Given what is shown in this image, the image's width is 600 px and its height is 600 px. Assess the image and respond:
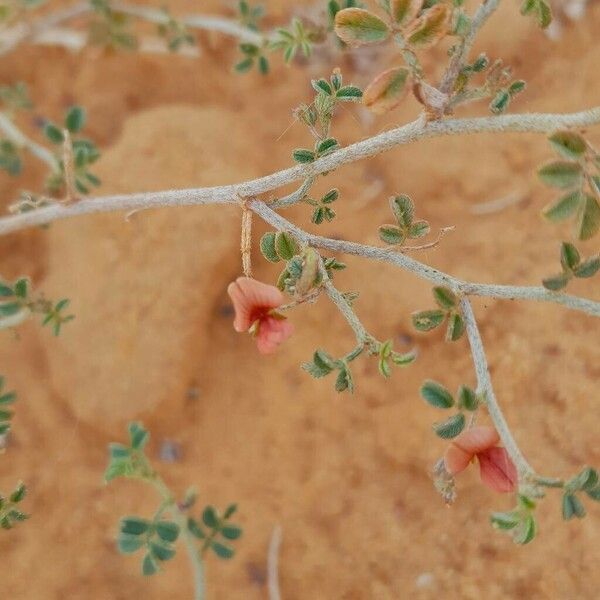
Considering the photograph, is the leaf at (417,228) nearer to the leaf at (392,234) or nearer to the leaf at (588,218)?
the leaf at (392,234)

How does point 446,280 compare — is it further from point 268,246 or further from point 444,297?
point 268,246

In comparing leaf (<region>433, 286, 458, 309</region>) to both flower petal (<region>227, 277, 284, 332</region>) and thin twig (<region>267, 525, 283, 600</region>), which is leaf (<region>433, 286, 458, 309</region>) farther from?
thin twig (<region>267, 525, 283, 600</region>)

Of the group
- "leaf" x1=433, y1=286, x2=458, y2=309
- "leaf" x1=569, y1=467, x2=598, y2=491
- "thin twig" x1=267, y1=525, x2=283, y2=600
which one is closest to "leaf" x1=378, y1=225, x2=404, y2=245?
"leaf" x1=433, y1=286, x2=458, y2=309

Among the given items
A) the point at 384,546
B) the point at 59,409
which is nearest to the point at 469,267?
the point at 384,546

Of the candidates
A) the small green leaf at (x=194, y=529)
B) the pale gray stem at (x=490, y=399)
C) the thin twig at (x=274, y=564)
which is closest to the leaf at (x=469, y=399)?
the pale gray stem at (x=490, y=399)

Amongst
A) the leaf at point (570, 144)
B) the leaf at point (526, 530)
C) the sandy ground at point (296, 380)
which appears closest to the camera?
the leaf at point (570, 144)

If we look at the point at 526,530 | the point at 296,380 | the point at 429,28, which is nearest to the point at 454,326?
the point at 526,530
